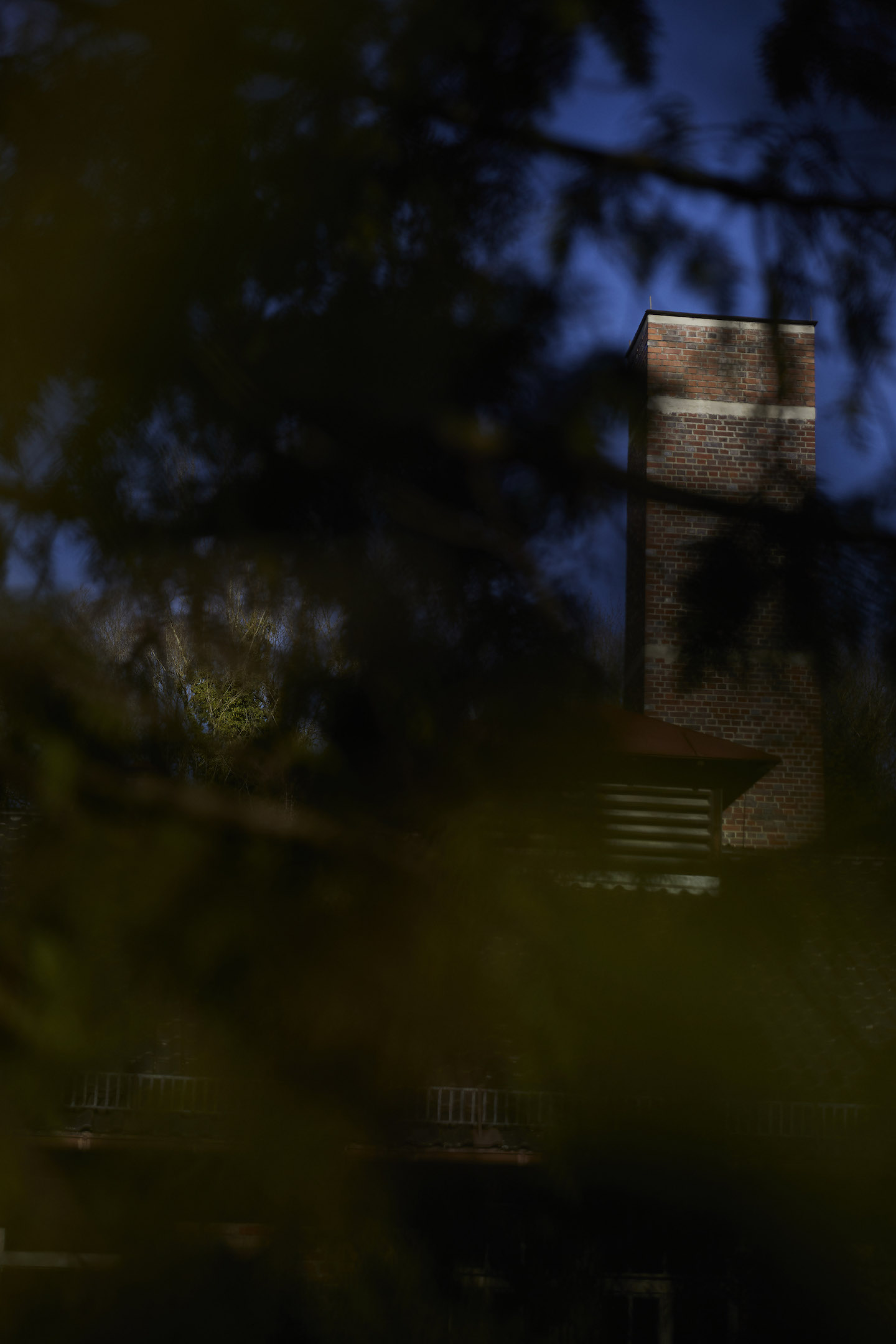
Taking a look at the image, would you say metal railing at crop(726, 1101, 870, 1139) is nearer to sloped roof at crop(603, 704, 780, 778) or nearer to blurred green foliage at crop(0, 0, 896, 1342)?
blurred green foliage at crop(0, 0, 896, 1342)

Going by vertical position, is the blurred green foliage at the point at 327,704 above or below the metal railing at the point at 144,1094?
above

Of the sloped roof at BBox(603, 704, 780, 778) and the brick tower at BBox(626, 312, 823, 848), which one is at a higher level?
the brick tower at BBox(626, 312, 823, 848)

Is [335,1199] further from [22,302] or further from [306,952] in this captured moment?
[22,302]

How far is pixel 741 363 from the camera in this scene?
1633 mm

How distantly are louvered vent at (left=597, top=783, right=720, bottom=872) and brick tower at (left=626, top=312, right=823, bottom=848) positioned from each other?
0.06 m

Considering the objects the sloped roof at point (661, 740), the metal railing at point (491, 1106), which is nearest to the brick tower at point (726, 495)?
the sloped roof at point (661, 740)

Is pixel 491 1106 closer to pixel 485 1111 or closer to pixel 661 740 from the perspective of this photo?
pixel 485 1111

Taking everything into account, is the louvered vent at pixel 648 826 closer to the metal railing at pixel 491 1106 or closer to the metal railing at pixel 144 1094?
the metal railing at pixel 491 1106

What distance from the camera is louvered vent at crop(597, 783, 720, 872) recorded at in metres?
1.45

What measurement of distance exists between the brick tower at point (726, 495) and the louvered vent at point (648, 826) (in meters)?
0.06

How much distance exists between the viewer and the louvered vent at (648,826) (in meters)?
1.45

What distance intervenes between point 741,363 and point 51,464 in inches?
40.9

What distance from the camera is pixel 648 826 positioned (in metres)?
1.47

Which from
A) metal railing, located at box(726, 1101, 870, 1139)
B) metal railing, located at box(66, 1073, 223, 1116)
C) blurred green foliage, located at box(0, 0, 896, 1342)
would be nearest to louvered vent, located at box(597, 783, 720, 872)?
blurred green foliage, located at box(0, 0, 896, 1342)
